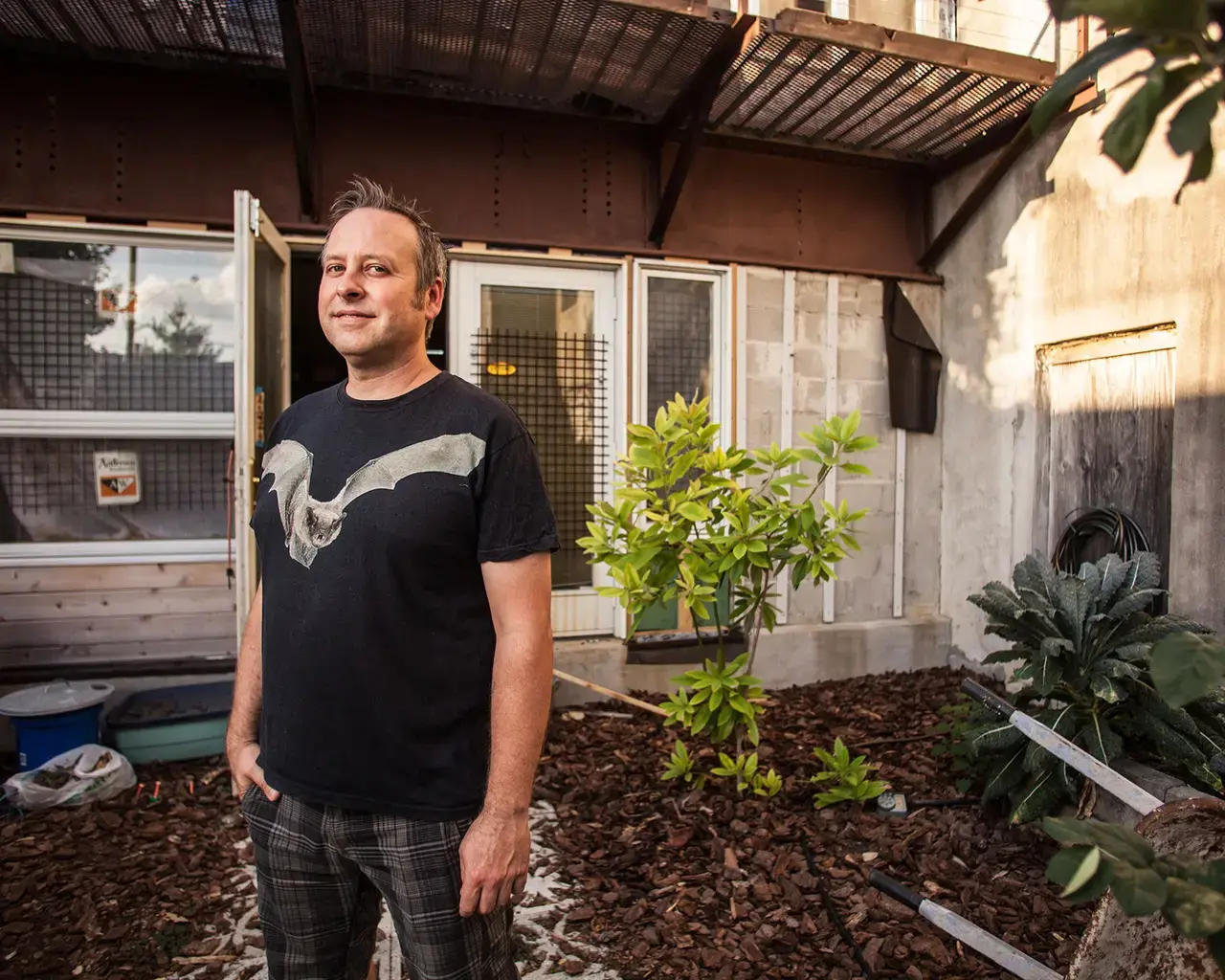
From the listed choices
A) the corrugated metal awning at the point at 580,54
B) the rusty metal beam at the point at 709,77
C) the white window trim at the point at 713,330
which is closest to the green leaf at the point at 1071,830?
the corrugated metal awning at the point at 580,54

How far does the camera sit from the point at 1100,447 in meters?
4.71

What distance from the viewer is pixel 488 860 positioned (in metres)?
1.50

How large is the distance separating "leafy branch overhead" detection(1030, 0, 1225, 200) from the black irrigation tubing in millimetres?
2638

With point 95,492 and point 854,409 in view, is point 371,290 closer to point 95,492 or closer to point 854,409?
point 95,492

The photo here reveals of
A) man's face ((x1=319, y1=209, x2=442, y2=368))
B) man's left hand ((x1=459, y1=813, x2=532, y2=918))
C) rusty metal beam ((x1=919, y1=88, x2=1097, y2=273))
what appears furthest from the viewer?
rusty metal beam ((x1=919, y1=88, x2=1097, y2=273))

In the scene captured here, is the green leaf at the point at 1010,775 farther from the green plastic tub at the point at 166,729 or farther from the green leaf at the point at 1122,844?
the green plastic tub at the point at 166,729

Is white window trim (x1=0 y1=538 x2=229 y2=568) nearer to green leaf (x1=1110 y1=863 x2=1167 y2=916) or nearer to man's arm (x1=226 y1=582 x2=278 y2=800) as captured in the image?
man's arm (x1=226 y1=582 x2=278 y2=800)

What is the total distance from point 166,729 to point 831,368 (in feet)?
15.3

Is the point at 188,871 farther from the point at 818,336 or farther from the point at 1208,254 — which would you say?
the point at 1208,254

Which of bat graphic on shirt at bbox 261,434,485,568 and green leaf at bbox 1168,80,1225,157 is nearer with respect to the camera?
green leaf at bbox 1168,80,1225,157

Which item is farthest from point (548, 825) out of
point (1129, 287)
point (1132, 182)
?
point (1132, 182)

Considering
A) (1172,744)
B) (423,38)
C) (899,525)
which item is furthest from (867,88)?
(1172,744)

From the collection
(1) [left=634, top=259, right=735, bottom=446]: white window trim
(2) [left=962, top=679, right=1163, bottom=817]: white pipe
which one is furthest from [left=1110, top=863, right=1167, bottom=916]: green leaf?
(1) [left=634, top=259, right=735, bottom=446]: white window trim

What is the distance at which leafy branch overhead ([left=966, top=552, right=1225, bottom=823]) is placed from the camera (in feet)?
10.1
